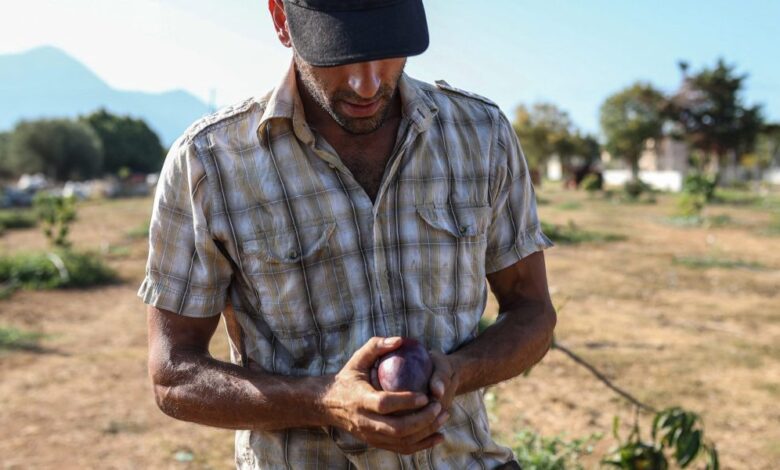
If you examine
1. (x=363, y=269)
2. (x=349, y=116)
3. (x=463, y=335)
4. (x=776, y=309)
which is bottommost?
(x=776, y=309)

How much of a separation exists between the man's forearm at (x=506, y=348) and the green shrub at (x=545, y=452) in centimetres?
219

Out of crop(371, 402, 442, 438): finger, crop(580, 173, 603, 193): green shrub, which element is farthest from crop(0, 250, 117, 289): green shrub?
crop(580, 173, 603, 193): green shrub

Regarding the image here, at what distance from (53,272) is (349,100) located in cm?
1149

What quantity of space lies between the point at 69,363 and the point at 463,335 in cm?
668

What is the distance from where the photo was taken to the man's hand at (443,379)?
1444mm

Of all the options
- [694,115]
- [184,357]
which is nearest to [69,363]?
[184,357]

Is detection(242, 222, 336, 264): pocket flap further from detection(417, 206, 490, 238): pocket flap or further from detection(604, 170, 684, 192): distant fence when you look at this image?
detection(604, 170, 684, 192): distant fence

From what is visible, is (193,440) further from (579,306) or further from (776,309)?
(776,309)

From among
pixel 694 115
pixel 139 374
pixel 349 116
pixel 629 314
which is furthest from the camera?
pixel 694 115

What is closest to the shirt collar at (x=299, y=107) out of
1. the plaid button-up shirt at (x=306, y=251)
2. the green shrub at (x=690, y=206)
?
the plaid button-up shirt at (x=306, y=251)

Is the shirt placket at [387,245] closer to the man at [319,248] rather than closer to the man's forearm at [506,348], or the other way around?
the man at [319,248]

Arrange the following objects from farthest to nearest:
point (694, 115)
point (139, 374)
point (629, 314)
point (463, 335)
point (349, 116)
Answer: point (694, 115) < point (629, 314) < point (139, 374) < point (463, 335) < point (349, 116)

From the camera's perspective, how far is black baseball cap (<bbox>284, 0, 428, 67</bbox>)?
5.02ft

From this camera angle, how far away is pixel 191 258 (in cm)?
163
